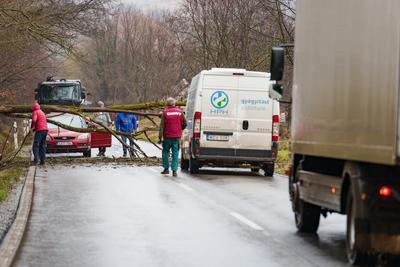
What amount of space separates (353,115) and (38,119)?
1909 centimetres

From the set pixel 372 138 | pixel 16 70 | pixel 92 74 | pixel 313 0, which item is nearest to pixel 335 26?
pixel 313 0

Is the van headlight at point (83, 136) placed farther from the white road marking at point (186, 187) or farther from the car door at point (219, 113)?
the white road marking at point (186, 187)

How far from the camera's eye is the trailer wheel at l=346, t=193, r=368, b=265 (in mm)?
9212

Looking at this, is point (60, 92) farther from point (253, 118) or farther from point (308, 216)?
point (308, 216)

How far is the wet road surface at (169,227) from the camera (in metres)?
10.1

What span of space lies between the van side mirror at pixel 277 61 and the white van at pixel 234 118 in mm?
10852

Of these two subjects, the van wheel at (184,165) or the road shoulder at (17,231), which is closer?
the road shoulder at (17,231)

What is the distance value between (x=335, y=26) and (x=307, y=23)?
143cm

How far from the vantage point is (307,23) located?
11531 mm

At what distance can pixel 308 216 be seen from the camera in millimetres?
12219

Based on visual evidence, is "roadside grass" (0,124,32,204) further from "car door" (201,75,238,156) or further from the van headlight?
"car door" (201,75,238,156)

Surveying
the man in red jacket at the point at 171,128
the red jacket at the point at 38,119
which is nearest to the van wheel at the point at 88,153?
the red jacket at the point at 38,119

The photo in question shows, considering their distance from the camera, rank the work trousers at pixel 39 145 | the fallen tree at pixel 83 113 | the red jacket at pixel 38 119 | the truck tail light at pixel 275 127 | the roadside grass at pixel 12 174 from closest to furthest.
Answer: the roadside grass at pixel 12 174 → the truck tail light at pixel 275 127 → the work trousers at pixel 39 145 → the red jacket at pixel 38 119 → the fallen tree at pixel 83 113

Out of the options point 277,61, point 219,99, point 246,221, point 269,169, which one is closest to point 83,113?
point 219,99
